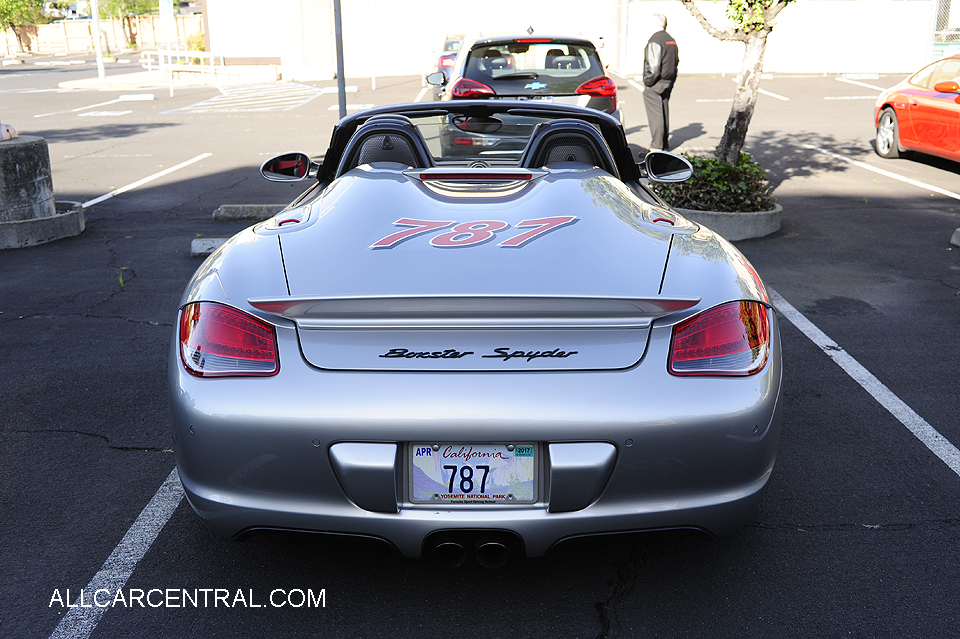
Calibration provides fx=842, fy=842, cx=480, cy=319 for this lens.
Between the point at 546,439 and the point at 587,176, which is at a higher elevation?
the point at 587,176

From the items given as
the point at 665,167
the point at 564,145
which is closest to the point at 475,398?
the point at 564,145

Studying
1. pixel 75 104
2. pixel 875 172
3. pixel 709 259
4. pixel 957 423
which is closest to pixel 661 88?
pixel 875 172

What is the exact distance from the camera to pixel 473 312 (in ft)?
7.59

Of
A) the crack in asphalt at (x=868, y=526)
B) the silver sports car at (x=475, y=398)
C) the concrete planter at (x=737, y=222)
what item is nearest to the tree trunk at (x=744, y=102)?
the concrete planter at (x=737, y=222)

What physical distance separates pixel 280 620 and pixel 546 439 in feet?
3.40

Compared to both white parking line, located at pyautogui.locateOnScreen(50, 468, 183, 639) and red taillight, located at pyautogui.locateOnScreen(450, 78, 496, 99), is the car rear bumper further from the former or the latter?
red taillight, located at pyautogui.locateOnScreen(450, 78, 496, 99)

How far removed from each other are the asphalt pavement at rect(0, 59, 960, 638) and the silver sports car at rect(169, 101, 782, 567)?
0.76ft

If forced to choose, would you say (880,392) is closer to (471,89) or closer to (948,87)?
(471,89)

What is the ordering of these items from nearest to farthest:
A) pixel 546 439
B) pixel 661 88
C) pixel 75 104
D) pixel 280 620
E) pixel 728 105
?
pixel 546 439, pixel 280 620, pixel 661 88, pixel 728 105, pixel 75 104

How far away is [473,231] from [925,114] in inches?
417

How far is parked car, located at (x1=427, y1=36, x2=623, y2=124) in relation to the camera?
9539mm

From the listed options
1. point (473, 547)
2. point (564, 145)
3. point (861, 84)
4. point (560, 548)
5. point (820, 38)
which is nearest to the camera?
point (473, 547)

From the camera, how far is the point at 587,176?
3.45 metres

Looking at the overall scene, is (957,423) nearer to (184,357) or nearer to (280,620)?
(280,620)
